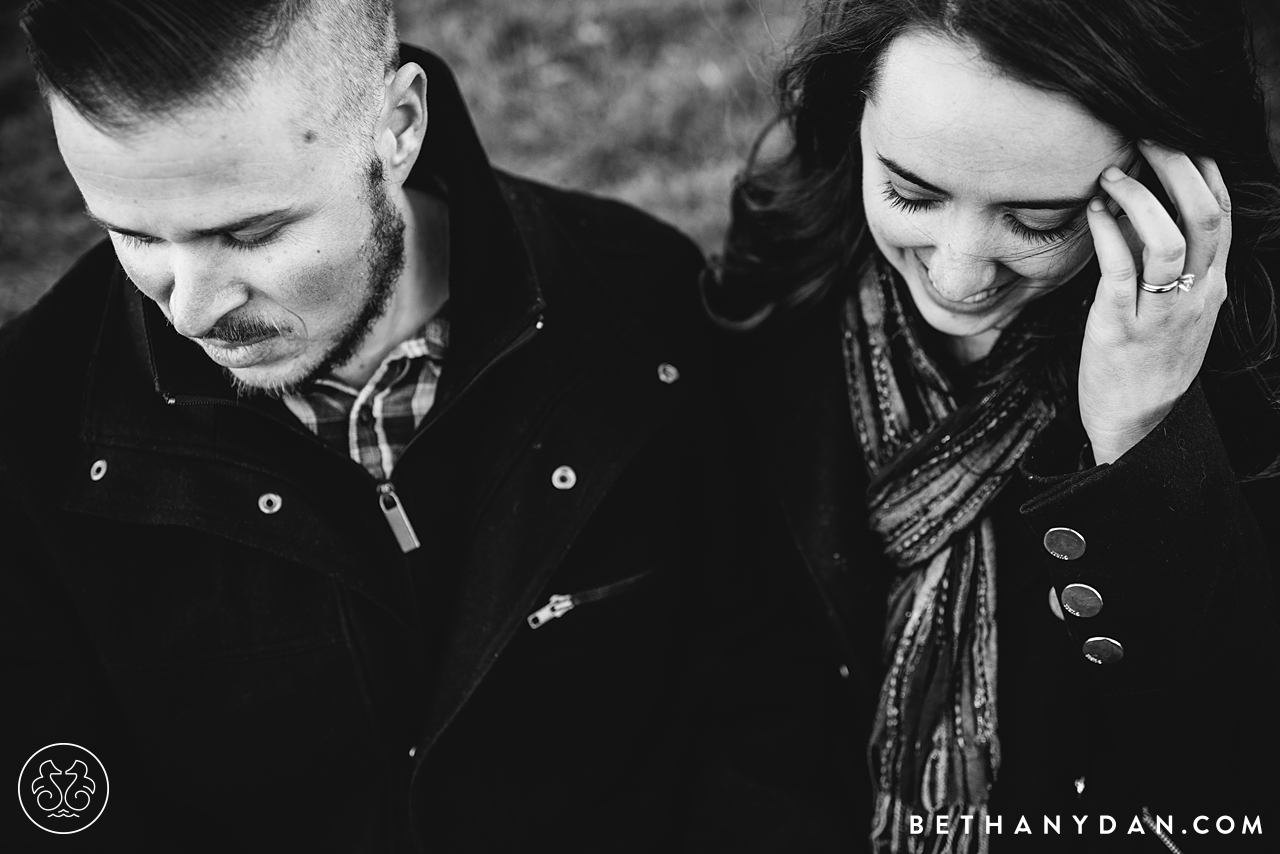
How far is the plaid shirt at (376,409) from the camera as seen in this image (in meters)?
2.09

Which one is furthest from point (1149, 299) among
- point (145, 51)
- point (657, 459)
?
point (145, 51)

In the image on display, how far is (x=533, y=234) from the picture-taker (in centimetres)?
222

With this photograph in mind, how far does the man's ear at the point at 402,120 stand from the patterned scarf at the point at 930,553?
1013 mm

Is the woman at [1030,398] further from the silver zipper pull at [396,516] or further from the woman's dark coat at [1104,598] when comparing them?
the silver zipper pull at [396,516]

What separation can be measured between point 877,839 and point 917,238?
1.40 metres

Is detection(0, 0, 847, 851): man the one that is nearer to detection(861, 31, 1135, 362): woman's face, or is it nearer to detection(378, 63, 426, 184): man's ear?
detection(378, 63, 426, 184): man's ear

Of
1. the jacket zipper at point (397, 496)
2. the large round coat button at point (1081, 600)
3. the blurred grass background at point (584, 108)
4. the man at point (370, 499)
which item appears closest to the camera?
the man at point (370, 499)

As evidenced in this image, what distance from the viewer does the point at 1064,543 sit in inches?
71.9

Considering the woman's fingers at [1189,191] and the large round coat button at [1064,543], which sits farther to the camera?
the large round coat button at [1064,543]

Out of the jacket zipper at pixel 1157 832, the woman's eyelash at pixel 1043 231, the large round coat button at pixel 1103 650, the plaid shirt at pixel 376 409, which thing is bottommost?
the jacket zipper at pixel 1157 832

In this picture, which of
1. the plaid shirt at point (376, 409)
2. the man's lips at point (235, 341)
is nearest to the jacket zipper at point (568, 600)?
the plaid shirt at point (376, 409)

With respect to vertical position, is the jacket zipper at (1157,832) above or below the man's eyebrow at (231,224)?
below

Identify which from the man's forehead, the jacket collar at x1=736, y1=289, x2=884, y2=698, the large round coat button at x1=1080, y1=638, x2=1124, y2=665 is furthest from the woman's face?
the man's forehead

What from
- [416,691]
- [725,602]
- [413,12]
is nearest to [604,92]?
[413,12]
